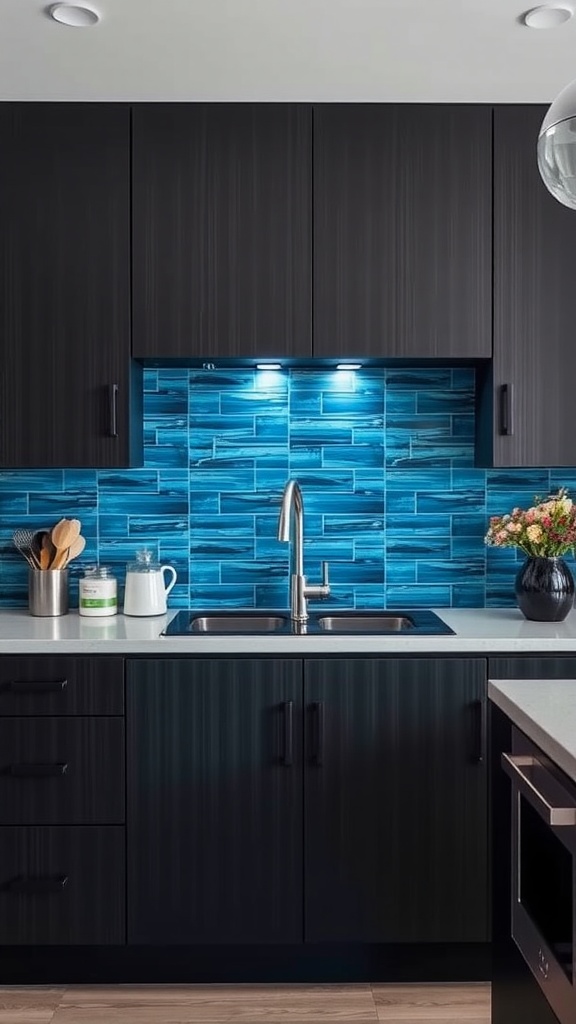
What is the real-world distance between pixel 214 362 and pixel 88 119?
794 mm

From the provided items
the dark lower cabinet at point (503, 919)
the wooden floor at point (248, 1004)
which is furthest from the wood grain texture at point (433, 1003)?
the dark lower cabinet at point (503, 919)

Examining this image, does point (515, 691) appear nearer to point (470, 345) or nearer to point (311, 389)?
point (470, 345)

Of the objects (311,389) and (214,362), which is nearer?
(214,362)

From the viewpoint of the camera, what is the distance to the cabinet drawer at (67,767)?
8.07 ft

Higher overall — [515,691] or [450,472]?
[450,472]

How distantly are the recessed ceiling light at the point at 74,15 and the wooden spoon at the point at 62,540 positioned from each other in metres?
1.41

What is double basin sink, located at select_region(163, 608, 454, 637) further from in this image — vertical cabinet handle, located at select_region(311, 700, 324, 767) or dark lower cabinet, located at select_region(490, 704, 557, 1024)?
dark lower cabinet, located at select_region(490, 704, 557, 1024)

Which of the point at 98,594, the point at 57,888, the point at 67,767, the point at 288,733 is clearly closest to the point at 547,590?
the point at 288,733

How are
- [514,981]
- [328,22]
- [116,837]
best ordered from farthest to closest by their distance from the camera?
[116,837] < [328,22] < [514,981]

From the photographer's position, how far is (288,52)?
2.34m

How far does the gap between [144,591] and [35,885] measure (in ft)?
2.86

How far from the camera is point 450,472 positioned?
9.98 ft

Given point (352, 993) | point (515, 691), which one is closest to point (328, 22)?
point (515, 691)

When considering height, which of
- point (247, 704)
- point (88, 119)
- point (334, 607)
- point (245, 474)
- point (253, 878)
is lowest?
point (253, 878)
